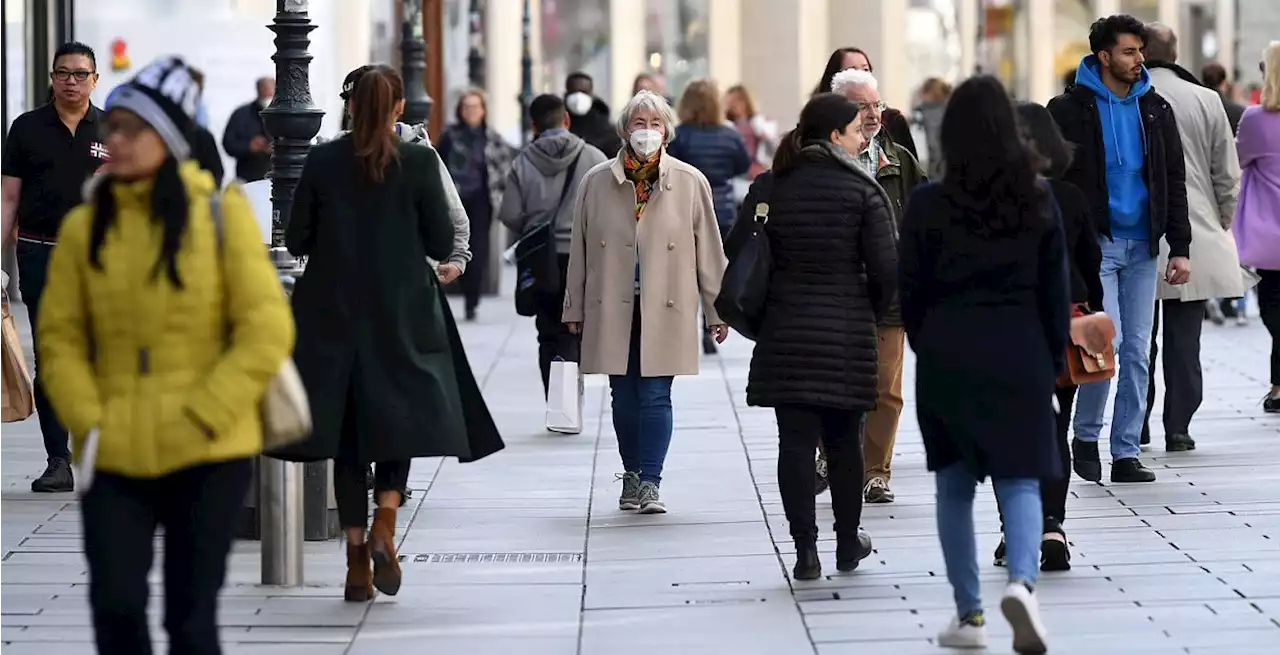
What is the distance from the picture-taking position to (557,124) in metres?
13.4

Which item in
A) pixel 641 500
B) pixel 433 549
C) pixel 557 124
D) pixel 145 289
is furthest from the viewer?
pixel 557 124

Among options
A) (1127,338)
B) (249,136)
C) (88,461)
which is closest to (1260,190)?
(1127,338)

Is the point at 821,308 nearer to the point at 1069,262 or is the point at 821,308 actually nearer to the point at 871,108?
the point at 1069,262

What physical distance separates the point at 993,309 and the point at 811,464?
5.28ft

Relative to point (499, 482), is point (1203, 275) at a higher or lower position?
higher

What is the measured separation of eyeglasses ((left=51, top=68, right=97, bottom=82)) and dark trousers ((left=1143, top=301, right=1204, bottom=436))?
4951 millimetres

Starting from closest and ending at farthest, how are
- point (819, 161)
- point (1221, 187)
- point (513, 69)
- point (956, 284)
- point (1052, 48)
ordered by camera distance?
point (956, 284) < point (819, 161) < point (1221, 187) < point (513, 69) < point (1052, 48)

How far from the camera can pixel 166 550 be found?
220 inches

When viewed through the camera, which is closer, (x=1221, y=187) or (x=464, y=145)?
(x=1221, y=187)

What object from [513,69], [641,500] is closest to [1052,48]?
[513,69]

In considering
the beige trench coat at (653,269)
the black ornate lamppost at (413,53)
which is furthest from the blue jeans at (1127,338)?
the black ornate lamppost at (413,53)

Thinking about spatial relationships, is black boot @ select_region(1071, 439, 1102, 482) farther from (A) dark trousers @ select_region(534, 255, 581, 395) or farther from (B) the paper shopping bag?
(B) the paper shopping bag

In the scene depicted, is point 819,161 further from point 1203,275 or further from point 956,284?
point 1203,275

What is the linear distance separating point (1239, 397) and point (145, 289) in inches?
370
